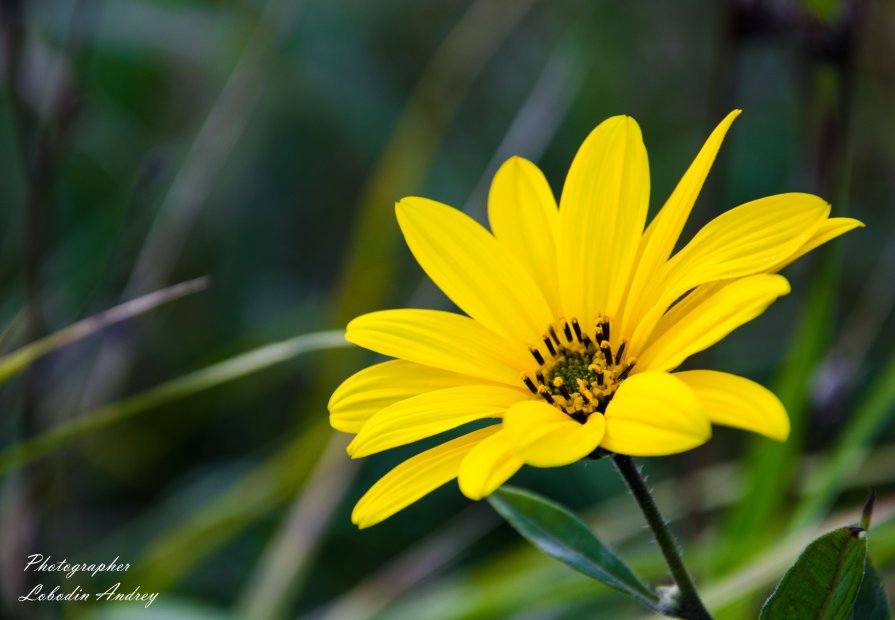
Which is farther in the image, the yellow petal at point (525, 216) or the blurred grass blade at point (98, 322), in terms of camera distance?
the blurred grass blade at point (98, 322)

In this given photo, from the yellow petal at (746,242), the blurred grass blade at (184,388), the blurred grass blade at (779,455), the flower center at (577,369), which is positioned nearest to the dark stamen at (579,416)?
the flower center at (577,369)

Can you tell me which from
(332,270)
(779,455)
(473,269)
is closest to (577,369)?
(473,269)

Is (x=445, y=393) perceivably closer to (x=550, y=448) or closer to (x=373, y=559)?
(x=550, y=448)

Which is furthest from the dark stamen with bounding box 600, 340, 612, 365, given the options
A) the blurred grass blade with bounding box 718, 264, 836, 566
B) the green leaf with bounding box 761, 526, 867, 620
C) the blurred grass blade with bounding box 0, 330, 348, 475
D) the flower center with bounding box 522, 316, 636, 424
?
the blurred grass blade with bounding box 718, 264, 836, 566

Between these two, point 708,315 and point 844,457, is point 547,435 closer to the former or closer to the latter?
point 708,315

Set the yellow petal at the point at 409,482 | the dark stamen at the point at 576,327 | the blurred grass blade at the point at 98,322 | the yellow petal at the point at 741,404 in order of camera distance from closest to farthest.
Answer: the yellow petal at the point at 741,404
the yellow petal at the point at 409,482
the dark stamen at the point at 576,327
the blurred grass blade at the point at 98,322

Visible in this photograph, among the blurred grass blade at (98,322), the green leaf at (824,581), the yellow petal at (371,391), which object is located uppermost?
the blurred grass blade at (98,322)

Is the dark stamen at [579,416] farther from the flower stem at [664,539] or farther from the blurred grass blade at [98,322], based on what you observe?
the blurred grass blade at [98,322]
